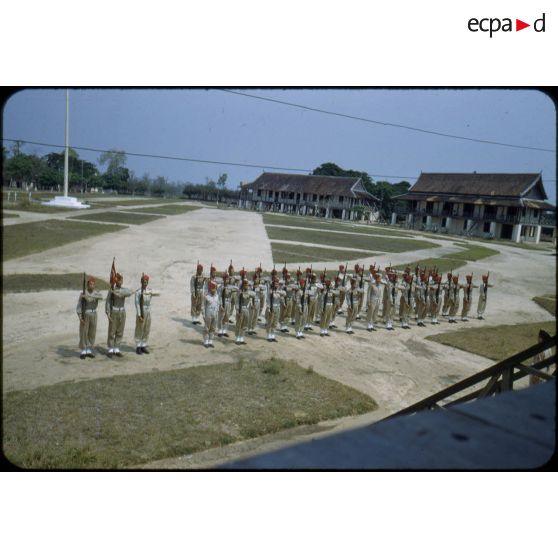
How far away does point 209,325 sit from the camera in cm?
1160

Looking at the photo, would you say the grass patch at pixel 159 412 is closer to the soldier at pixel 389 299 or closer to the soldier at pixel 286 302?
the soldier at pixel 286 302

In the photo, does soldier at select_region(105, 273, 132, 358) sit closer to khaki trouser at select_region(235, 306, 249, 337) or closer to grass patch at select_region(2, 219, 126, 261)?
khaki trouser at select_region(235, 306, 249, 337)

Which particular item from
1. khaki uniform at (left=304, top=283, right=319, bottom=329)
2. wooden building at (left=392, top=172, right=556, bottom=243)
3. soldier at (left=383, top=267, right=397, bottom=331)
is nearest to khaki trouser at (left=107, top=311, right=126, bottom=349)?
khaki uniform at (left=304, top=283, right=319, bottom=329)

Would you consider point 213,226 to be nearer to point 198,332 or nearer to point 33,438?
point 198,332

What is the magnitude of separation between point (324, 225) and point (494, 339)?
33539 millimetres

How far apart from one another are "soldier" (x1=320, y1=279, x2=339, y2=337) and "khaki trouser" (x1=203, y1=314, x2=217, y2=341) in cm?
338

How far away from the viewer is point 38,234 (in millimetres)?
26391

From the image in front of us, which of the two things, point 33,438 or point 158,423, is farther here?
point 158,423

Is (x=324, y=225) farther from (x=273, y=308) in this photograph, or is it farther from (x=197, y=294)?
(x=273, y=308)

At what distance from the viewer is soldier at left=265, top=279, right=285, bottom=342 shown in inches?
495

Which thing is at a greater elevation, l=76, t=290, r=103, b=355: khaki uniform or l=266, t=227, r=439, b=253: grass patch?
l=266, t=227, r=439, b=253: grass patch

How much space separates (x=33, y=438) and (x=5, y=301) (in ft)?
28.6

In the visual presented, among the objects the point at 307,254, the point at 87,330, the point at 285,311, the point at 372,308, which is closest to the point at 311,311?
the point at 285,311

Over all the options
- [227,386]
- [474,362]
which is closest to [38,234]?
[227,386]
